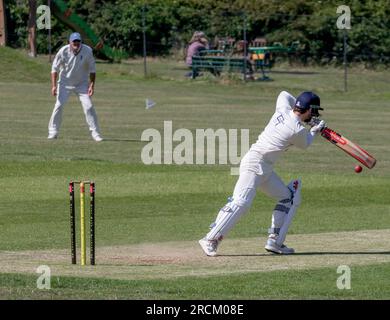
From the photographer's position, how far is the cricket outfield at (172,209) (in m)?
12.0

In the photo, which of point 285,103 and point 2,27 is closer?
point 285,103

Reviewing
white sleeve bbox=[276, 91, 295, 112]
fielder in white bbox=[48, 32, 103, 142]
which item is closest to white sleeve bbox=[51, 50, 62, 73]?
fielder in white bbox=[48, 32, 103, 142]

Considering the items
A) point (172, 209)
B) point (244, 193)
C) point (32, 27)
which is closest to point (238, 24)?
point (32, 27)

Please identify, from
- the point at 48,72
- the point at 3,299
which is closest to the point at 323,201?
the point at 3,299

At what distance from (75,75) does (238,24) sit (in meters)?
23.4

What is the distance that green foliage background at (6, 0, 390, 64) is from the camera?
46750 millimetres

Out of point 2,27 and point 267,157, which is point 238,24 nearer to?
point 2,27

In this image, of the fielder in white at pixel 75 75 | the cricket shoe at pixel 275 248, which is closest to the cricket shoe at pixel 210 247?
the cricket shoe at pixel 275 248

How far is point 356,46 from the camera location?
46594 millimetres

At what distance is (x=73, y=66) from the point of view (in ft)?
81.0

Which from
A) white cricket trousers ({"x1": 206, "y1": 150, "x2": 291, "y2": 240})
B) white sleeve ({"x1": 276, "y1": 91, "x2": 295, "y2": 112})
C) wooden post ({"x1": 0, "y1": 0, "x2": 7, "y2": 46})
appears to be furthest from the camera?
wooden post ({"x1": 0, "y1": 0, "x2": 7, "y2": 46})

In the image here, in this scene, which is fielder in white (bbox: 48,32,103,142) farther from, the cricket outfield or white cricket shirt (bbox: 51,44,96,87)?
the cricket outfield
